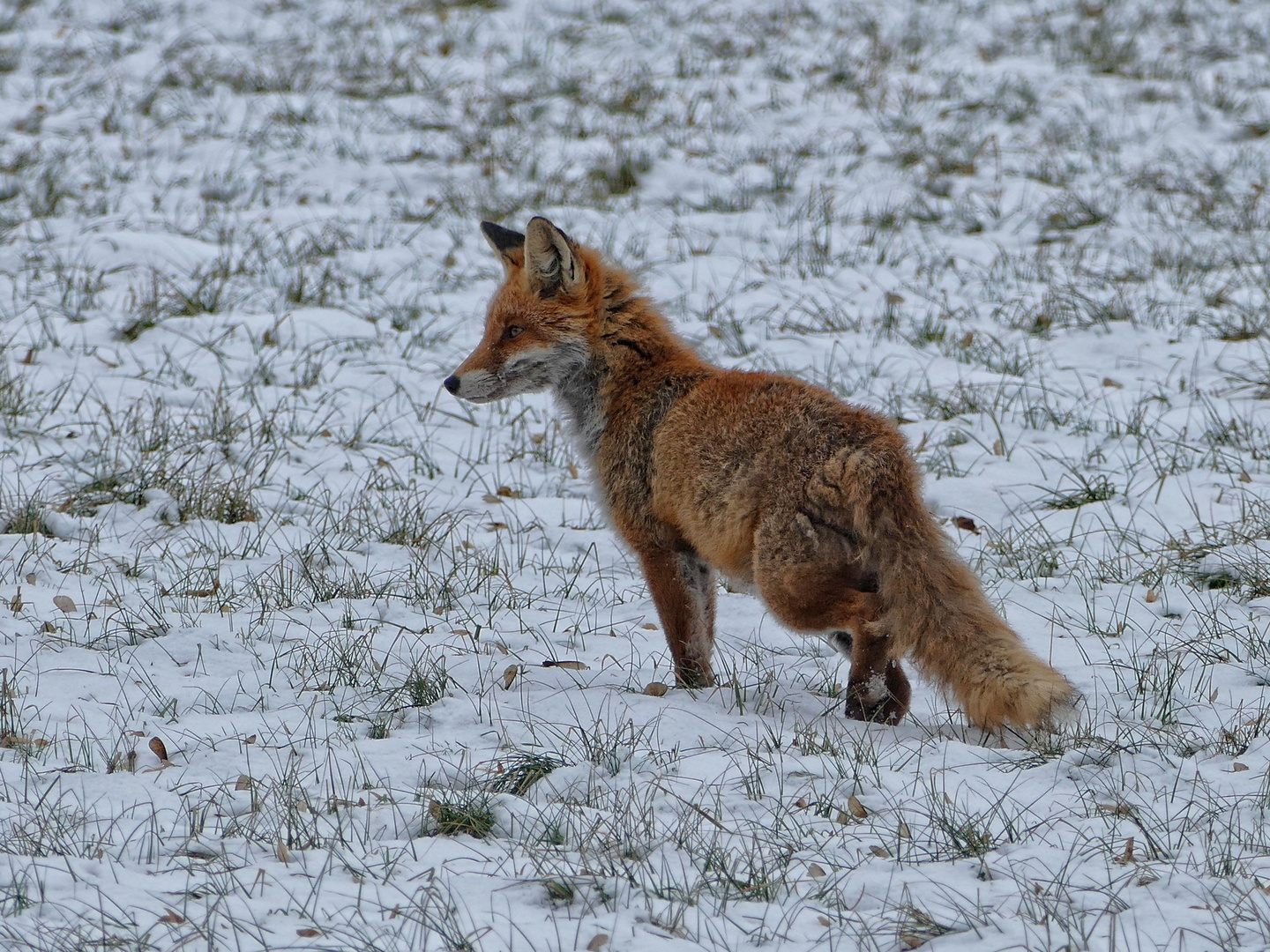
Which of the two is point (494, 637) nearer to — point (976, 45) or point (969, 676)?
point (969, 676)

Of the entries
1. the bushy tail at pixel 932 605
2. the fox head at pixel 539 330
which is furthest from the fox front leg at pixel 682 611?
the fox head at pixel 539 330

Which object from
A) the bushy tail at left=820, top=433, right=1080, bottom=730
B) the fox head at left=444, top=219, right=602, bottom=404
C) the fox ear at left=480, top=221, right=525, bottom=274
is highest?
the fox ear at left=480, top=221, right=525, bottom=274

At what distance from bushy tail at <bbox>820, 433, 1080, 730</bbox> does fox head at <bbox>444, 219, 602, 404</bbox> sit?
1.69m

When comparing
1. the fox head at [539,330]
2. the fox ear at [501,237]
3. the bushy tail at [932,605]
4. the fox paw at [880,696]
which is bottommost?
the fox paw at [880,696]

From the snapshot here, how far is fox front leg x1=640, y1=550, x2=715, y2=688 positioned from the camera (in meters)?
5.33

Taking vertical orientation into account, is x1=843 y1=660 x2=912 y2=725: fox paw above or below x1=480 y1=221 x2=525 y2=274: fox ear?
below

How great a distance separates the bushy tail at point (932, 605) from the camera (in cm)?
431

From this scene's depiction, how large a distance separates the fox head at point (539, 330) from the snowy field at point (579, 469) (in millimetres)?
1075

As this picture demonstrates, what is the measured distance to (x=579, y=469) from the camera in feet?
27.0

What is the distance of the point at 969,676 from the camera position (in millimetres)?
4410

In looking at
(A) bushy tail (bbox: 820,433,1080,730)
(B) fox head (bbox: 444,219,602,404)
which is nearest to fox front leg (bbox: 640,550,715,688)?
(A) bushy tail (bbox: 820,433,1080,730)

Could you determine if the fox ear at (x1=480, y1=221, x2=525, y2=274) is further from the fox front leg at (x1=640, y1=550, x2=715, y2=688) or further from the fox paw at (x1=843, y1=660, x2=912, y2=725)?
the fox paw at (x1=843, y1=660, x2=912, y2=725)

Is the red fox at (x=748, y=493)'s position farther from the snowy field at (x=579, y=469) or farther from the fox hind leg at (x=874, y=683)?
the snowy field at (x=579, y=469)

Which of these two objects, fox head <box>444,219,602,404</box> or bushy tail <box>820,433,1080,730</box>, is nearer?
bushy tail <box>820,433,1080,730</box>
